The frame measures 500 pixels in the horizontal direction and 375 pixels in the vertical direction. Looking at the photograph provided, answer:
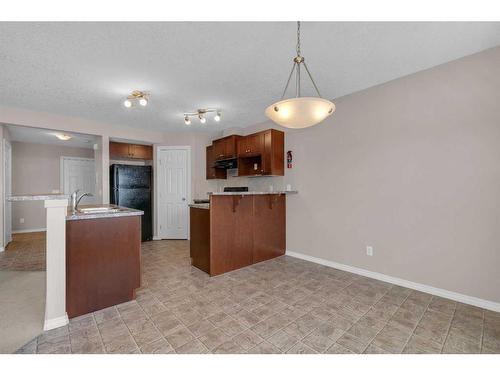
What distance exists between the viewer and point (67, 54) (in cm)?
212

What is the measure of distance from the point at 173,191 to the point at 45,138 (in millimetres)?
3491

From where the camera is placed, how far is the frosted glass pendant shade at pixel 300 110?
1.72 metres

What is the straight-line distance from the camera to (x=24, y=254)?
390 cm

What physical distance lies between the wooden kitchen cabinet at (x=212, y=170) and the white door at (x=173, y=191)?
454mm

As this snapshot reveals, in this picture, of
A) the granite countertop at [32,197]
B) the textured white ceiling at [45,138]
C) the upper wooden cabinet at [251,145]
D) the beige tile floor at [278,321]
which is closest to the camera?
the beige tile floor at [278,321]

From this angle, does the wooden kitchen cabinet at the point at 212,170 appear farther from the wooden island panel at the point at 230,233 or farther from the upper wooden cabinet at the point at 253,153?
the wooden island panel at the point at 230,233

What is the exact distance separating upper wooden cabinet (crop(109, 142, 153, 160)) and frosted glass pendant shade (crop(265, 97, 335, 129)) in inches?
173

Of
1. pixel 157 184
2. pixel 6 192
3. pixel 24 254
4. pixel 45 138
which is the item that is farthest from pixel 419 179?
pixel 45 138

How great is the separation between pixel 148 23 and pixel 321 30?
4.48 ft

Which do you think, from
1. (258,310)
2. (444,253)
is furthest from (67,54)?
(444,253)

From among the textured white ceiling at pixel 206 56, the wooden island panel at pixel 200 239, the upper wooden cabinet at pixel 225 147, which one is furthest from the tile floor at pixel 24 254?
the upper wooden cabinet at pixel 225 147

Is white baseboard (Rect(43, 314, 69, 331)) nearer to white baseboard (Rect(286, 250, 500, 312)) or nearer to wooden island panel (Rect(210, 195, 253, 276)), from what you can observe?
wooden island panel (Rect(210, 195, 253, 276))

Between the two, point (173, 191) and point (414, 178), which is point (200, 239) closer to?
point (173, 191)

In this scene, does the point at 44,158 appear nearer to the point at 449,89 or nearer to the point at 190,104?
the point at 190,104
